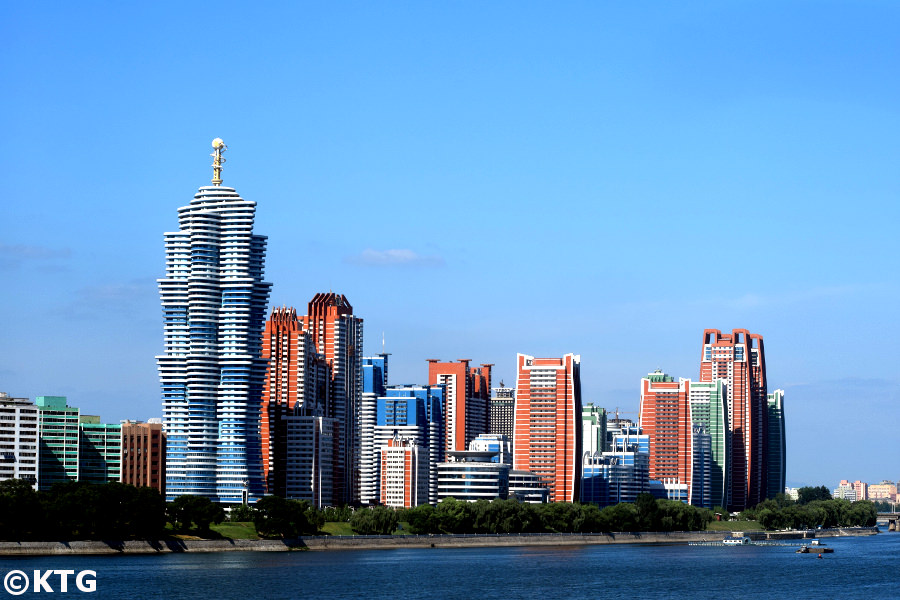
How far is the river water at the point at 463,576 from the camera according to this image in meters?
126

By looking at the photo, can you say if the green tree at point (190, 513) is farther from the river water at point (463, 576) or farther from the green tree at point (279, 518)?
the green tree at point (279, 518)

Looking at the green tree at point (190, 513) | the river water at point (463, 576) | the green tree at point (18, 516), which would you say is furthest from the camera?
the green tree at point (190, 513)

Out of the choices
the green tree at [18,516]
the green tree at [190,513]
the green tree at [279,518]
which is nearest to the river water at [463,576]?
the green tree at [18,516]

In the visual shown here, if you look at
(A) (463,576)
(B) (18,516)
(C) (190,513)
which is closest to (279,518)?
(C) (190,513)

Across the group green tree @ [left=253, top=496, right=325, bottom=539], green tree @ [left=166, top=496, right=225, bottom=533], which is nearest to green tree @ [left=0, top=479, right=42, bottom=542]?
green tree @ [left=166, top=496, right=225, bottom=533]

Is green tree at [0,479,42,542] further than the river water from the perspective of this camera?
Yes

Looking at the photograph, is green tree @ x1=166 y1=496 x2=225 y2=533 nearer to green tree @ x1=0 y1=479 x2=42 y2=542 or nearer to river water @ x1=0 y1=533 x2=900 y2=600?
river water @ x1=0 y1=533 x2=900 y2=600

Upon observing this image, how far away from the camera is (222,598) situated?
11762 centimetres

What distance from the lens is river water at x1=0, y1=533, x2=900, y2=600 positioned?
4963 inches

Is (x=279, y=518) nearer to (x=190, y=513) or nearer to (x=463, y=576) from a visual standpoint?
(x=190, y=513)

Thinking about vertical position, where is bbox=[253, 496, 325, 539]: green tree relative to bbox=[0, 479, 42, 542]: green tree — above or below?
below

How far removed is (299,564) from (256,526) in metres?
30.7

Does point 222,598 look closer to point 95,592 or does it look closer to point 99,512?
point 95,592

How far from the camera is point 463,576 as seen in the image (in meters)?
145
